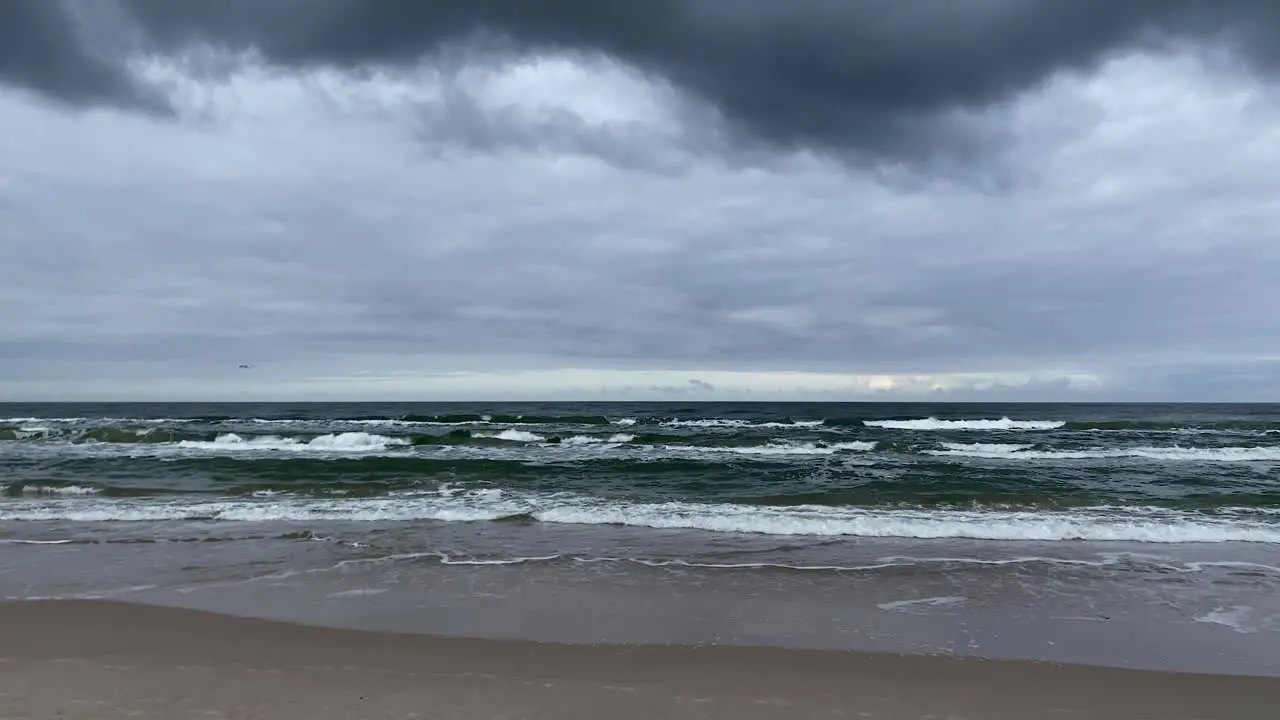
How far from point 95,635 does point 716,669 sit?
5.45 m

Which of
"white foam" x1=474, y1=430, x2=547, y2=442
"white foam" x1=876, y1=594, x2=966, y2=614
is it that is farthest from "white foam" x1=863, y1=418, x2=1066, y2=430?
"white foam" x1=876, y1=594, x2=966, y2=614

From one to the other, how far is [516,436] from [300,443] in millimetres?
8753

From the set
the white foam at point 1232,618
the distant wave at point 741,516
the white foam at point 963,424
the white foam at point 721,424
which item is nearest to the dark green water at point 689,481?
the distant wave at point 741,516

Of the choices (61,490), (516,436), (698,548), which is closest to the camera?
(698,548)

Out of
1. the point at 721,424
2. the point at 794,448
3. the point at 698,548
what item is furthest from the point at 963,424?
the point at 698,548

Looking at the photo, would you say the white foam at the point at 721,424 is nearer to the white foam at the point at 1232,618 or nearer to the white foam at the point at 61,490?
the white foam at the point at 61,490

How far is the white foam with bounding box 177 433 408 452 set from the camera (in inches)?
1072

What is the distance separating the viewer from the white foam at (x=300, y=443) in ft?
89.4

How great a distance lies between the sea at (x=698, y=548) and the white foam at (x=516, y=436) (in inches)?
339

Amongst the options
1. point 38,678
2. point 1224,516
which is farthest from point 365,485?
point 1224,516

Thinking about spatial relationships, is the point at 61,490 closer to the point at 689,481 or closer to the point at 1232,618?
the point at 689,481

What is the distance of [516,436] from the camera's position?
3180 cm

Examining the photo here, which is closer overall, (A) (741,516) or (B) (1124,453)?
(A) (741,516)

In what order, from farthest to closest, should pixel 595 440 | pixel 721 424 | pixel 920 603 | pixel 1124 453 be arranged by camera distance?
pixel 721 424 → pixel 595 440 → pixel 1124 453 → pixel 920 603
